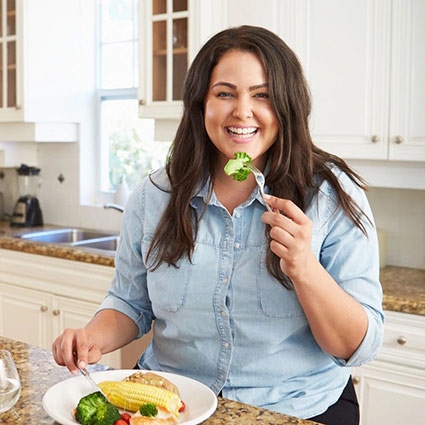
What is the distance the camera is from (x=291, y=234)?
1260 mm

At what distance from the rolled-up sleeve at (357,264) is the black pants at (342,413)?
0.11m

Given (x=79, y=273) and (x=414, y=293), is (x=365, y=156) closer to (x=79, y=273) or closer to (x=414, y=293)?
(x=414, y=293)

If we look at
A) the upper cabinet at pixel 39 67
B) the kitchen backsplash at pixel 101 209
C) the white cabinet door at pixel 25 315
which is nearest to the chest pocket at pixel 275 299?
the kitchen backsplash at pixel 101 209

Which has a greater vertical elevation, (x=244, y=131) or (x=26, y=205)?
(x=244, y=131)

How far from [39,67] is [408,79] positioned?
200 cm

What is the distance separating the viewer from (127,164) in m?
3.83

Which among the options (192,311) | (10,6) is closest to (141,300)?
(192,311)

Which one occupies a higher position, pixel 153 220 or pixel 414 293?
pixel 153 220

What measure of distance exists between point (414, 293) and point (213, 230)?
1.08m

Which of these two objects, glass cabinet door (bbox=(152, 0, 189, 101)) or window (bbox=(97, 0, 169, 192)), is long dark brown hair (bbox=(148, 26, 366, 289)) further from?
window (bbox=(97, 0, 169, 192))

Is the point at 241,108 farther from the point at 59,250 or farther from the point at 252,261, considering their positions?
the point at 59,250

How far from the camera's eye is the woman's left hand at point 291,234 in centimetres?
125

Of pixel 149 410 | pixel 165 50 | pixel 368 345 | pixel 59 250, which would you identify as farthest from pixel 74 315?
pixel 149 410

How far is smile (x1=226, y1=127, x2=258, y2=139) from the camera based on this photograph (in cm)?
149
